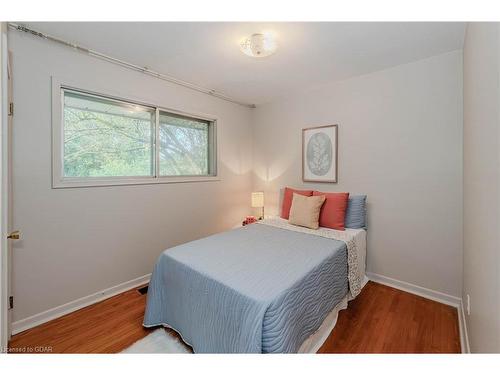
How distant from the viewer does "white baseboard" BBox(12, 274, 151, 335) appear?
180 centimetres

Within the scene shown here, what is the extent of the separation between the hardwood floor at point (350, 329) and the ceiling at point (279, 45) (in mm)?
2337

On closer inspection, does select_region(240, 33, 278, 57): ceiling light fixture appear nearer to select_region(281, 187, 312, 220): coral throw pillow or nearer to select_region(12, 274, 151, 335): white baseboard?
select_region(281, 187, 312, 220): coral throw pillow

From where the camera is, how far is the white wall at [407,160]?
7.01ft

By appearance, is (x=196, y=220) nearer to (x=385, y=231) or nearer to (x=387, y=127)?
(x=385, y=231)

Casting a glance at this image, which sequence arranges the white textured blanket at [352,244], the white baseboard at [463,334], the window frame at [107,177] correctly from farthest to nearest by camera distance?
the white textured blanket at [352,244] < the window frame at [107,177] < the white baseboard at [463,334]

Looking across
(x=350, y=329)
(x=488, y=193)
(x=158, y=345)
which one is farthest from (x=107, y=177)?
(x=488, y=193)

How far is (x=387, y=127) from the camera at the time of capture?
2486 mm

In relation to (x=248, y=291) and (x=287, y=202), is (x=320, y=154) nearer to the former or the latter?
(x=287, y=202)

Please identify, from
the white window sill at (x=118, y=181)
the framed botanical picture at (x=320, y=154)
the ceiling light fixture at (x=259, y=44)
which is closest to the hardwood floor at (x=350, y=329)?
the white window sill at (x=118, y=181)

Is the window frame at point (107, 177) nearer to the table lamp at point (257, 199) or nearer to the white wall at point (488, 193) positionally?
the table lamp at point (257, 199)

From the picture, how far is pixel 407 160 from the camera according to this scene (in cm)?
237

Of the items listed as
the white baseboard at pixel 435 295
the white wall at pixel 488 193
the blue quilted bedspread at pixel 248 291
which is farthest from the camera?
the white baseboard at pixel 435 295
